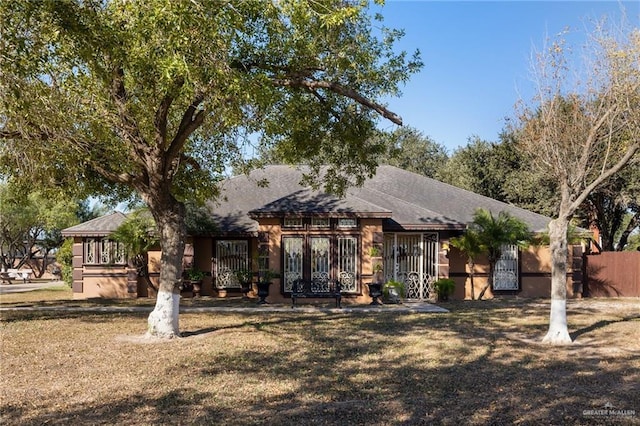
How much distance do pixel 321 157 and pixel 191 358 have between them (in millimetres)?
8187

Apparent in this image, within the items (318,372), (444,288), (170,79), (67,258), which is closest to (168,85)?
(170,79)

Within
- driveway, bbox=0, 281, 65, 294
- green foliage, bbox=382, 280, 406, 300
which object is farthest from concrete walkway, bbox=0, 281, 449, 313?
driveway, bbox=0, 281, 65, 294

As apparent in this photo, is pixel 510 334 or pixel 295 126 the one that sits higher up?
pixel 295 126

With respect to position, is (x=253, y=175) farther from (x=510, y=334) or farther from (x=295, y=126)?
(x=510, y=334)

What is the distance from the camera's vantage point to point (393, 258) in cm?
2073

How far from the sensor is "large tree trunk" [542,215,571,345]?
1105 centimetres

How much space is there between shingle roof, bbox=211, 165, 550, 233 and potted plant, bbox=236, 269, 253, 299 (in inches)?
63.8

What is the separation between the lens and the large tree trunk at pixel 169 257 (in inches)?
459

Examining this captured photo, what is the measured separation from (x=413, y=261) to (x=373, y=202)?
2700mm

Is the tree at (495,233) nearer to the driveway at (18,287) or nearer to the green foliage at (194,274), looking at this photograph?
the green foliage at (194,274)

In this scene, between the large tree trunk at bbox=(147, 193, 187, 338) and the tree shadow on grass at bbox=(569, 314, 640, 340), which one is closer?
the large tree trunk at bbox=(147, 193, 187, 338)

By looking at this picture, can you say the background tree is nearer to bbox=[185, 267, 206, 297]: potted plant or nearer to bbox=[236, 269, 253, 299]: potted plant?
bbox=[236, 269, 253, 299]: potted plant

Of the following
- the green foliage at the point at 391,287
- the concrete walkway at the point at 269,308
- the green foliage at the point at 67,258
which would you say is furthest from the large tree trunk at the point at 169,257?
the green foliage at the point at 67,258

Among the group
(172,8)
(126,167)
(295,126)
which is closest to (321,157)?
(295,126)
